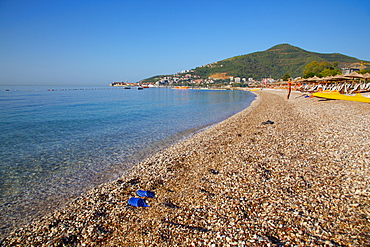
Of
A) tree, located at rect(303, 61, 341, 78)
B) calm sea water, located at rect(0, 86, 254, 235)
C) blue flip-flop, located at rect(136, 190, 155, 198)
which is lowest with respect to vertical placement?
calm sea water, located at rect(0, 86, 254, 235)

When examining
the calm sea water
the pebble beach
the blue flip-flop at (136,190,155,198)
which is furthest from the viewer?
the calm sea water

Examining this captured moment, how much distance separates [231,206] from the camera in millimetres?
4355

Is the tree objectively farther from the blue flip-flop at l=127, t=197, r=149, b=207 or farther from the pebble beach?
the blue flip-flop at l=127, t=197, r=149, b=207

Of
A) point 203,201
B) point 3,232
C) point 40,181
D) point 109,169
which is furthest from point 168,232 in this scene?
point 40,181

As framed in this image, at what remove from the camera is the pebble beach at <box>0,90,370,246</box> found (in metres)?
3.47

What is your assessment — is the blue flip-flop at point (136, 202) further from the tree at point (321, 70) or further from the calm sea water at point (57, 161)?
the tree at point (321, 70)

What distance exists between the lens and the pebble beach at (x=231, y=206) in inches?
136

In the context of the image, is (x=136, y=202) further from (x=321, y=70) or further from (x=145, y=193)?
(x=321, y=70)

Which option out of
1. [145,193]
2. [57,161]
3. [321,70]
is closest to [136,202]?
[145,193]

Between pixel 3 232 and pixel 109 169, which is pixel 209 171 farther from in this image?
pixel 3 232

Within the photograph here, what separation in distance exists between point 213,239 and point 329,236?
5.71 feet

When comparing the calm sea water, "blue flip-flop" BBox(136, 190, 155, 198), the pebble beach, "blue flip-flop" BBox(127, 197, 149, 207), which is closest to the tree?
the calm sea water

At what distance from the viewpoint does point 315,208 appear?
405 centimetres

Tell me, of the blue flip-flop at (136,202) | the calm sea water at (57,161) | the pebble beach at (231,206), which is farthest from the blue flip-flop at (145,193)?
the calm sea water at (57,161)
